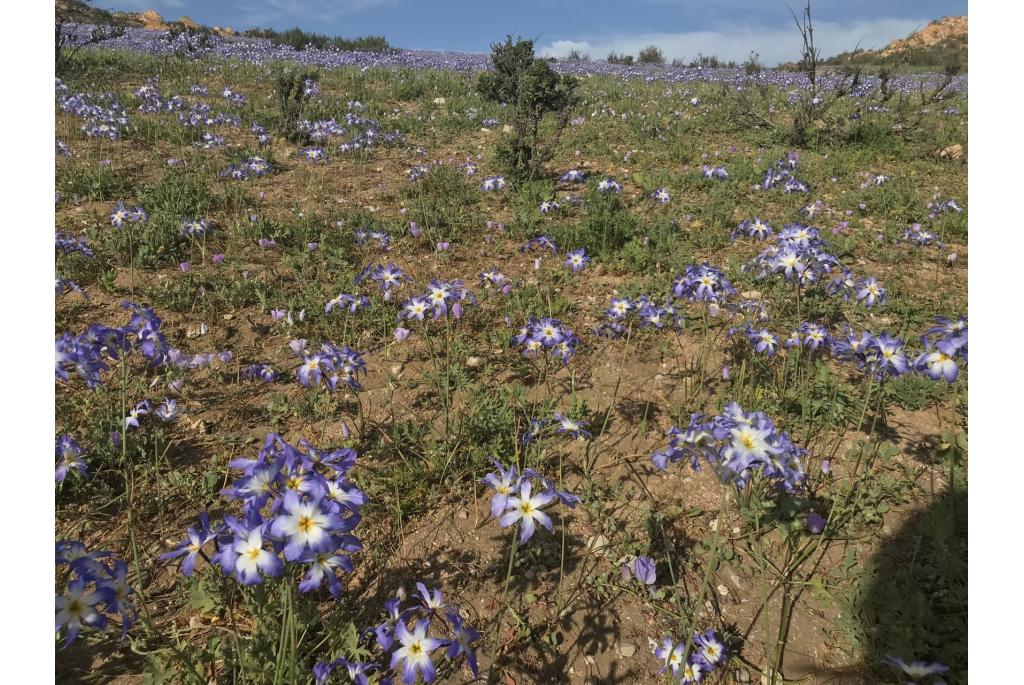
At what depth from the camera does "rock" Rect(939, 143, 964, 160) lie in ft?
34.5

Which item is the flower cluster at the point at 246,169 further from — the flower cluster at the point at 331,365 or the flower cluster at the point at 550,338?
the flower cluster at the point at 550,338

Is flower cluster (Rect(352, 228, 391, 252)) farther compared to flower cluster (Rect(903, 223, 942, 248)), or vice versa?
flower cluster (Rect(352, 228, 391, 252))

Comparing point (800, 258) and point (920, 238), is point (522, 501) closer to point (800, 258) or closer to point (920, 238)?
point (800, 258)

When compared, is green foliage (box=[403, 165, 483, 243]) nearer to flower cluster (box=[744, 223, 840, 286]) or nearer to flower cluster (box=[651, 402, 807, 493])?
flower cluster (box=[744, 223, 840, 286])

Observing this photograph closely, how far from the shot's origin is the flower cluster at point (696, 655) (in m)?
2.45

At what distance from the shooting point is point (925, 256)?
6738mm

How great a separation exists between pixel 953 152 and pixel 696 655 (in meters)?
12.5

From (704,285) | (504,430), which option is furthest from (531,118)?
(504,430)

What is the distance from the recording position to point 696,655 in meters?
2.51

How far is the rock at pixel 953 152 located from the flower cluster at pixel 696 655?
12170mm

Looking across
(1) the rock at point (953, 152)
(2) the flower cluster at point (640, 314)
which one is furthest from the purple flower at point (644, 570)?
(1) the rock at point (953, 152)

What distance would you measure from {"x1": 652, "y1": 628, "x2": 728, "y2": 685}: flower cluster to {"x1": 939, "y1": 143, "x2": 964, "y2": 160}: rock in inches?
479

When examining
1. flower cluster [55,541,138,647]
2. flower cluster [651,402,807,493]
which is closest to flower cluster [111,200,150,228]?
flower cluster [55,541,138,647]

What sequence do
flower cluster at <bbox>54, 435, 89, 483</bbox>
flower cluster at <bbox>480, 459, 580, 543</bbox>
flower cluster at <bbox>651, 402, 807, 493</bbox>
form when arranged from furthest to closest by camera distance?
flower cluster at <bbox>54, 435, 89, 483</bbox> → flower cluster at <bbox>480, 459, 580, 543</bbox> → flower cluster at <bbox>651, 402, 807, 493</bbox>
